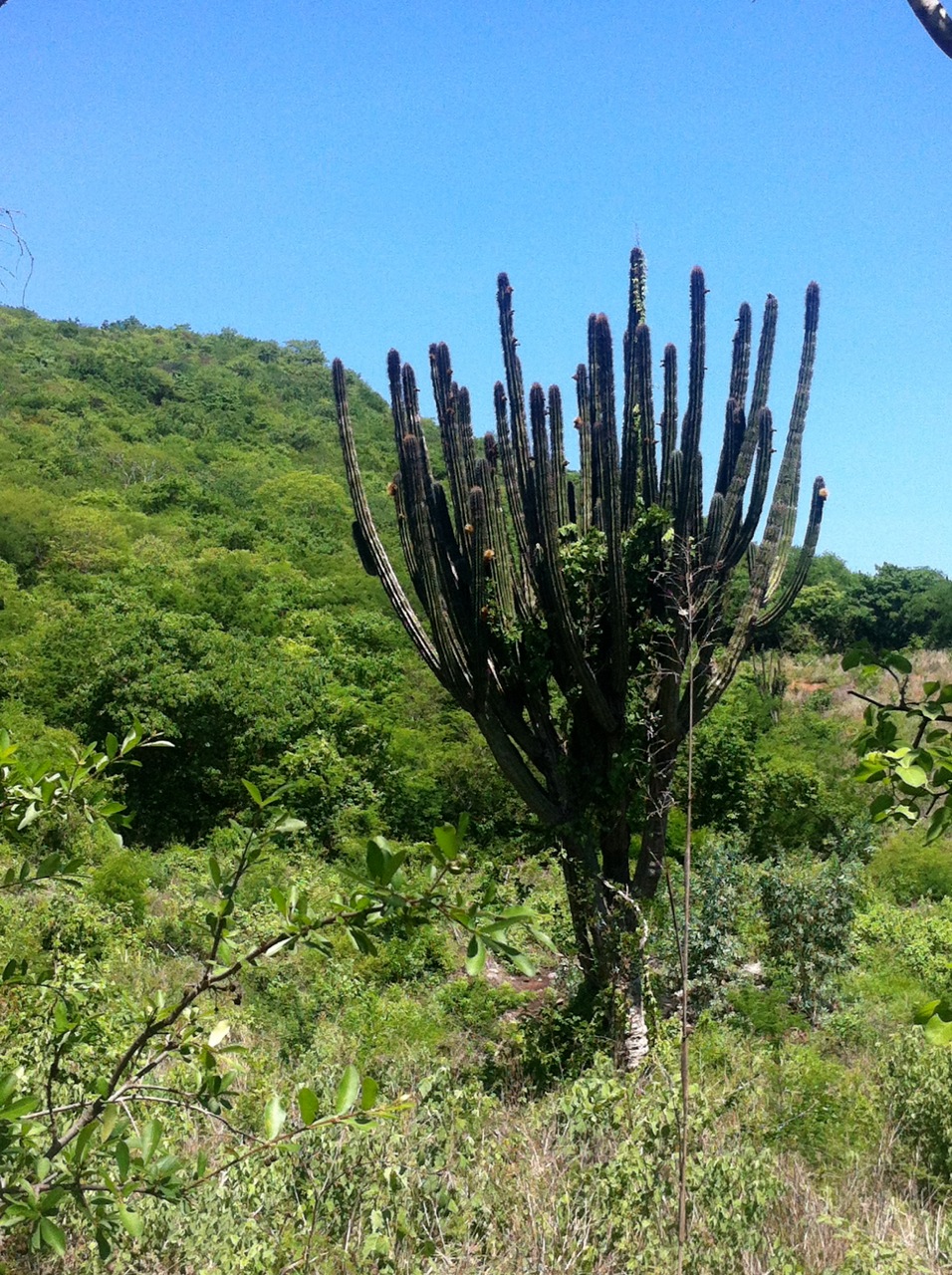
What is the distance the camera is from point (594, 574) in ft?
19.8

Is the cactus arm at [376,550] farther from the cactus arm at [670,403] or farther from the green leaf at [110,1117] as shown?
the green leaf at [110,1117]

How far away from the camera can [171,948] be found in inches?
313

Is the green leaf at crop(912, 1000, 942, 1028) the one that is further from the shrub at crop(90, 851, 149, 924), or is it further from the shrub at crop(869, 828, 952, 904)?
the shrub at crop(869, 828, 952, 904)

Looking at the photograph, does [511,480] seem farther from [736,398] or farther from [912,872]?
[912,872]

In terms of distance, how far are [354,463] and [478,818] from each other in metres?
6.57

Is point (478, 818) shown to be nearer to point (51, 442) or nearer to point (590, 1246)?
point (590, 1246)

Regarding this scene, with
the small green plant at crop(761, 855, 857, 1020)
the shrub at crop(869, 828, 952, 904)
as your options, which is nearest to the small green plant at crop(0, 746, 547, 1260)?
the small green plant at crop(761, 855, 857, 1020)

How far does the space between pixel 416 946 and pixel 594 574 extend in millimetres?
4150

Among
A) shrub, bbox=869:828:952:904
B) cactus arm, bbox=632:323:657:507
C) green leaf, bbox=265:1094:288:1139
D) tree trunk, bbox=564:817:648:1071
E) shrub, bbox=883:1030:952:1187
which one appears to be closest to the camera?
green leaf, bbox=265:1094:288:1139

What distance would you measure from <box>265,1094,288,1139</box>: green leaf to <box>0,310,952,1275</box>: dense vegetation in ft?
0.50

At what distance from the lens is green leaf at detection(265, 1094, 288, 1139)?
1.27 meters

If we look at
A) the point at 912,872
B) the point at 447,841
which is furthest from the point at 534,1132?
the point at 912,872

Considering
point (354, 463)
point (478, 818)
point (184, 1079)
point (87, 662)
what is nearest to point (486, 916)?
point (184, 1079)

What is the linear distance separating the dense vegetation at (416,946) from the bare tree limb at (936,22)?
0.90 m
